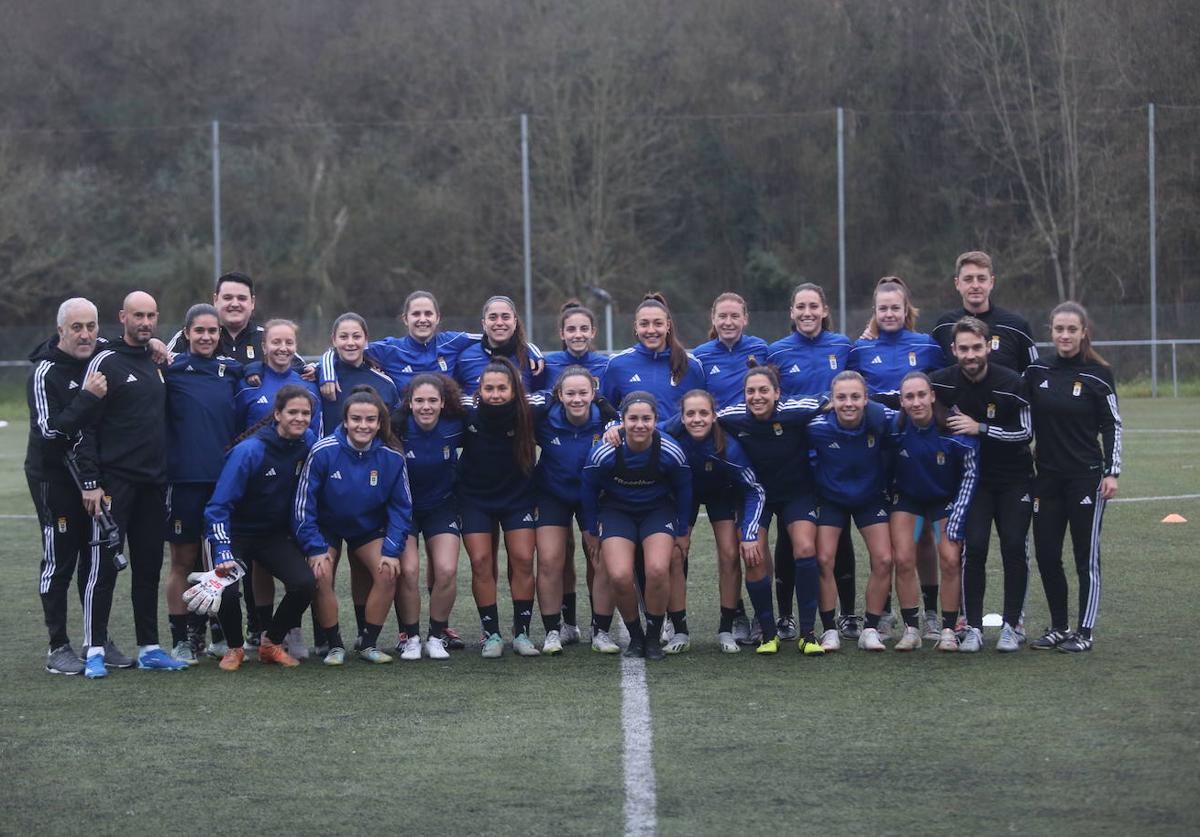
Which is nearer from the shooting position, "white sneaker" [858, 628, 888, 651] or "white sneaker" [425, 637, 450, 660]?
"white sneaker" [858, 628, 888, 651]

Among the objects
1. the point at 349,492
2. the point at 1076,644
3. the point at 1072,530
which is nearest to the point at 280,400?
the point at 349,492

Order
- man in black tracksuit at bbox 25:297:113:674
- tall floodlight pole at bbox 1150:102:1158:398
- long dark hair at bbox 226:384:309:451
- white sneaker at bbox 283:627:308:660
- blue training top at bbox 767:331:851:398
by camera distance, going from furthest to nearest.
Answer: tall floodlight pole at bbox 1150:102:1158:398 → blue training top at bbox 767:331:851:398 → white sneaker at bbox 283:627:308:660 → long dark hair at bbox 226:384:309:451 → man in black tracksuit at bbox 25:297:113:674

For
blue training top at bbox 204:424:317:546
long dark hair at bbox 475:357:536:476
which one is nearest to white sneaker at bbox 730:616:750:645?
long dark hair at bbox 475:357:536:476

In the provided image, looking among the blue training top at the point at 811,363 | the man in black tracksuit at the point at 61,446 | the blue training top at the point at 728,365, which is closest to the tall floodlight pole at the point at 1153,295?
the blue training top at the point at 811,363

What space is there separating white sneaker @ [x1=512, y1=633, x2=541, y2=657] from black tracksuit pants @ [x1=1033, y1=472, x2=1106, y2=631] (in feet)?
8.18

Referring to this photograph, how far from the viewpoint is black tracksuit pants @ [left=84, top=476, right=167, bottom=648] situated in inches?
274

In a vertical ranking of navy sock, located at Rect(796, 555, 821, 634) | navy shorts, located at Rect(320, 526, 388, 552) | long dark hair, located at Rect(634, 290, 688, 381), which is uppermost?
long dark hair, located at Rect(634, 290, 688, 381)

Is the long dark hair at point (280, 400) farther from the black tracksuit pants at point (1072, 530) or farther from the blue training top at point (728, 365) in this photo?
the black tracksuit pants at point (1072, 530)

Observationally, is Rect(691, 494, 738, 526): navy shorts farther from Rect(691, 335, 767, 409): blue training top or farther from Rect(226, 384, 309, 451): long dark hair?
Rect(226, 384, 309, 451): long dark hair

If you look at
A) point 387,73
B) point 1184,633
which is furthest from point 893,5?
point 1184,633

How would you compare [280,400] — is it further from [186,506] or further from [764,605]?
[764,605]

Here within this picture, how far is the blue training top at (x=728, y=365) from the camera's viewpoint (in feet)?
25.8

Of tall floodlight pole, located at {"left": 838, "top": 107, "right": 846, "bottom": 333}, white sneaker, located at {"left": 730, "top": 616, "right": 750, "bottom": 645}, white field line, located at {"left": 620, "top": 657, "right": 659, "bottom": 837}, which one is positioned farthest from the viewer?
tall floodlight pole, located at {"left": 838, "top": 107, "right": 846, "bottom": 333}

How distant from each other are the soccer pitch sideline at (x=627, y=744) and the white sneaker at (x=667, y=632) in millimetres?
148
